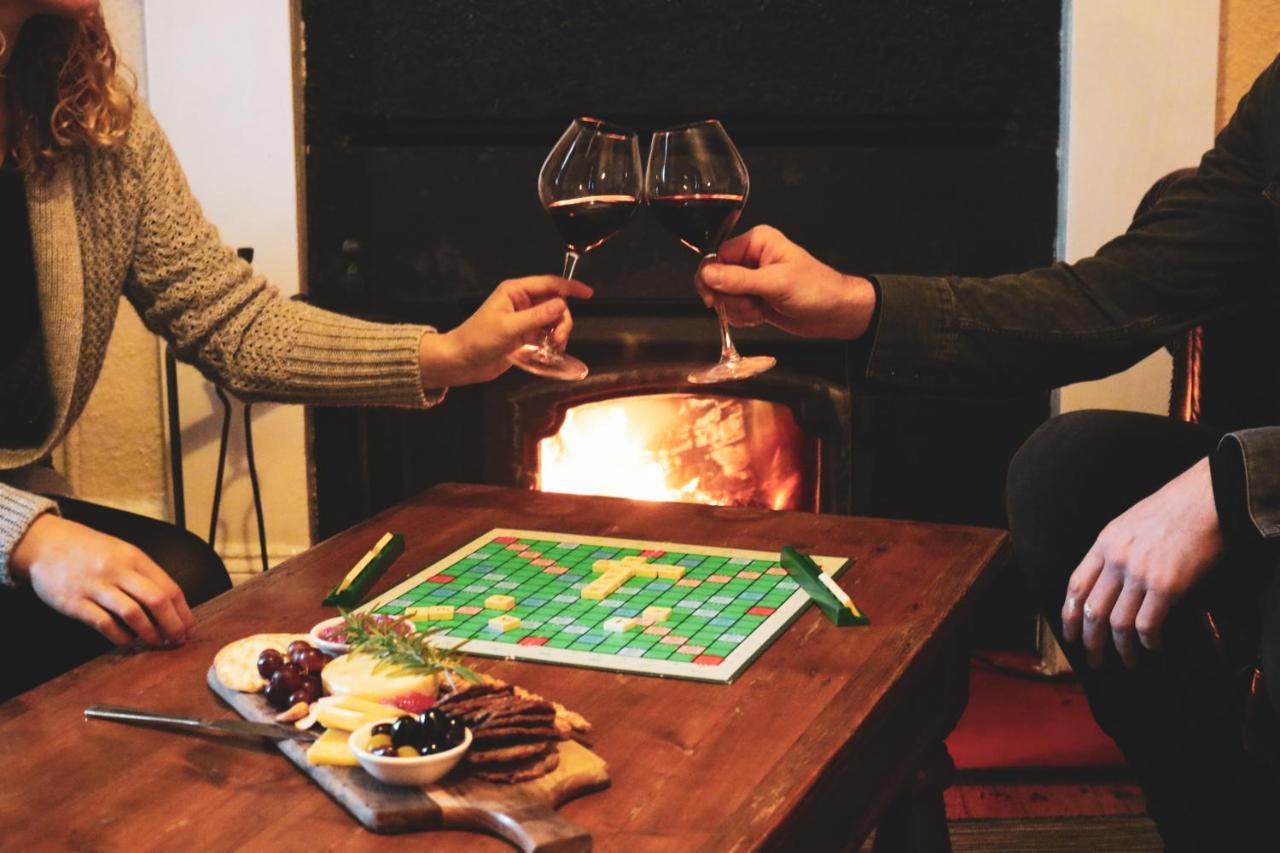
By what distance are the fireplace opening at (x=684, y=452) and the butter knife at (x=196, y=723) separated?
149 centimetres

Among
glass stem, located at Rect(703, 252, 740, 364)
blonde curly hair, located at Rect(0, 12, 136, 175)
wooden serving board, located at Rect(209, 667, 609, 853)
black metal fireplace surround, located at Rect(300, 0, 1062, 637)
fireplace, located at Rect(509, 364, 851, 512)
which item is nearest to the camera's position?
wooden serving board, located at Rect(209, 667, 609, 853)

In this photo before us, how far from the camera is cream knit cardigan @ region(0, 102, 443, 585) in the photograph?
1.65 metres

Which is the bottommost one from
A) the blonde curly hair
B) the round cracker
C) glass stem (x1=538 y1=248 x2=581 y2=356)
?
the round cracker

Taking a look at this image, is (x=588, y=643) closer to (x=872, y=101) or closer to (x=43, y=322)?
(x=43, y=322)

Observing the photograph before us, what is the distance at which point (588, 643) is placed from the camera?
3.85 feet

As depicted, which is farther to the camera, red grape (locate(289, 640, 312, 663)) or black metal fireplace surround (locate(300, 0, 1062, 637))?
black metal fireplace surround (locate(300, 0, 1062, 637))

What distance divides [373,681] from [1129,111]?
5.51 feet

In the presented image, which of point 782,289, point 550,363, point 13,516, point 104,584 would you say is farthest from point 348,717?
point 782,289

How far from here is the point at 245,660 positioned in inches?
43.1

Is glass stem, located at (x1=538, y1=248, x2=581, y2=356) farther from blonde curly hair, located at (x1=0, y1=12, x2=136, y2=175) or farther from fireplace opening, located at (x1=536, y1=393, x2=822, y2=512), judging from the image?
fireplace opening, located at (x1=536, y1=393, x2=822, y2=512)

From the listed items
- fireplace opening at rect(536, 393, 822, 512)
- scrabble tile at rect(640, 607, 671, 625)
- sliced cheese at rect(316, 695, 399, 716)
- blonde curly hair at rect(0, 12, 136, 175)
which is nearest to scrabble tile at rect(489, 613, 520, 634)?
scrabble tile at rect(640, 607, 671, 625)

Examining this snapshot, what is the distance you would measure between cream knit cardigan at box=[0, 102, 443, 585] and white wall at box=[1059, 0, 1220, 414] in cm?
113

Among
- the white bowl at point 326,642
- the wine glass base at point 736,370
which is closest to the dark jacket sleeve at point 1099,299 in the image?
the wine glass base at point 736,370

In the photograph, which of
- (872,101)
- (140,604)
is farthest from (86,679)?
(872,101)
